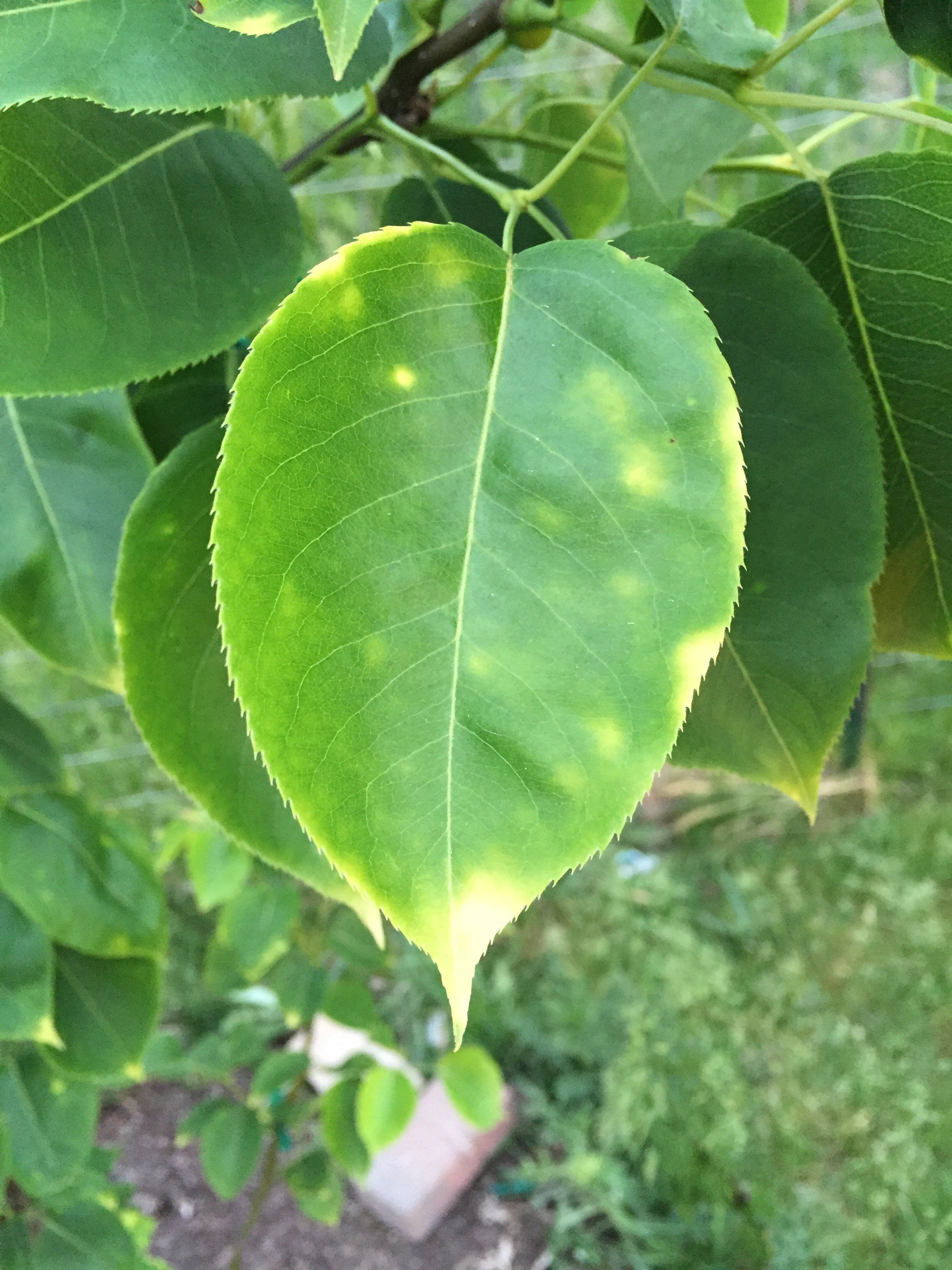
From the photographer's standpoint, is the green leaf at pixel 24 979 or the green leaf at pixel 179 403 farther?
the green leaf at pixel 24 979

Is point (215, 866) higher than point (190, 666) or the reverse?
the reverse

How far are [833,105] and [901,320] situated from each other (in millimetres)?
77

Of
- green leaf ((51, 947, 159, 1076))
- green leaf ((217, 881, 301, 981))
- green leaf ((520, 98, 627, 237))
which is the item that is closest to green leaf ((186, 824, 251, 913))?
green leaf ((217, 881, 301, 981))

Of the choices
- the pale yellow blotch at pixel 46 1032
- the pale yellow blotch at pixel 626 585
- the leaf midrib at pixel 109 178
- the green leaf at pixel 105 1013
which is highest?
the leaf midrib at pixel 109 178

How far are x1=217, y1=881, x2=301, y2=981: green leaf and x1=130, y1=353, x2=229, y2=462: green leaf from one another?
2.14 ft

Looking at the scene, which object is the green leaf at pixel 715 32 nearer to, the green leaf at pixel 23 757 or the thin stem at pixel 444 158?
the thin stem at pixel 444 158

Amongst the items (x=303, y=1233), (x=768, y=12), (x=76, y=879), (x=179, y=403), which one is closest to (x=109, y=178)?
(x=179, y=403)

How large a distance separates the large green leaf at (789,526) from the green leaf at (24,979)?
1.60ft

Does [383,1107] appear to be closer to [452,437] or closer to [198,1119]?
[198,1119]

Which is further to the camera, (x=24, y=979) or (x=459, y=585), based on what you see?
(x=24, y=979)

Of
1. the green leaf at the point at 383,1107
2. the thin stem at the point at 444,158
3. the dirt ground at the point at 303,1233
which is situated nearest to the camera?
the thin stem at the point at 444,158

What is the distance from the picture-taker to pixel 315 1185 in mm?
1104

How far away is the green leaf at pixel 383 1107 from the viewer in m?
1.00

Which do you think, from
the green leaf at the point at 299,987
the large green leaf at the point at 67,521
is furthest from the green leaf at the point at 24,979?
the green leaf at the point at 299,987
